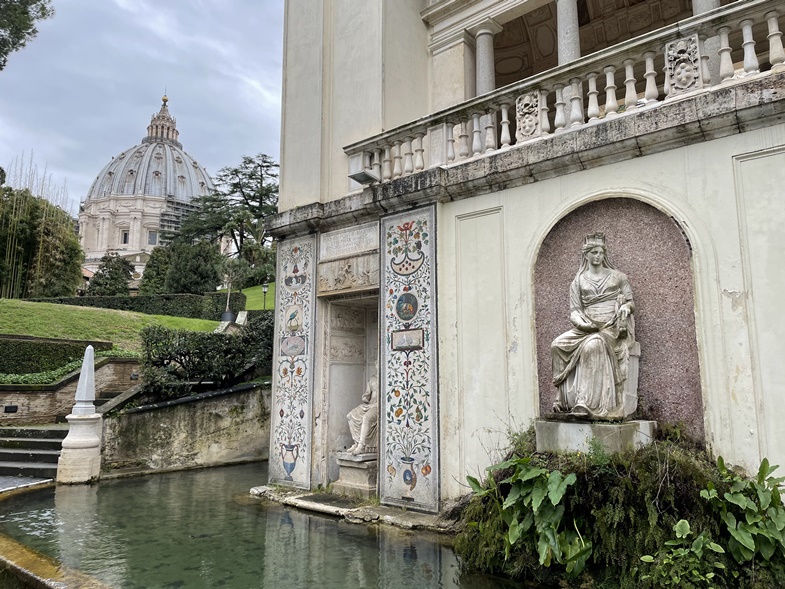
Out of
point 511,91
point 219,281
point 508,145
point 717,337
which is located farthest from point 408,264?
point 219,281

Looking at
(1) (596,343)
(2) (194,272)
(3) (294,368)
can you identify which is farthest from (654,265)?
(2) (194,272)

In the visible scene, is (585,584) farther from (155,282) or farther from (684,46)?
(155,282)

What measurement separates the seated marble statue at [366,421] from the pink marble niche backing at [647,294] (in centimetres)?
256

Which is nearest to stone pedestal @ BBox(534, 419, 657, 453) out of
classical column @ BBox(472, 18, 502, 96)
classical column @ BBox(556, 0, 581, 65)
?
classical column @ BBox(556, 0, 581, 65)

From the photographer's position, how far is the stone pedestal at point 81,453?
892cm

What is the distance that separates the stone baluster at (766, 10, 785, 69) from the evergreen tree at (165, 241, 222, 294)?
40.4m

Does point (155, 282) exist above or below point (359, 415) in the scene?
above

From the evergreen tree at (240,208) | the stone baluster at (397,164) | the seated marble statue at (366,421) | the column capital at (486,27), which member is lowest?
the seated marble statue at (366,421)

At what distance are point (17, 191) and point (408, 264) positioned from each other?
1245 inches

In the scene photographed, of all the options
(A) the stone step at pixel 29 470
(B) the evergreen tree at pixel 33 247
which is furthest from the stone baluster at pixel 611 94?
(B) the evergreen tree at pixel 33 247

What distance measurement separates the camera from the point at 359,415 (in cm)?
768

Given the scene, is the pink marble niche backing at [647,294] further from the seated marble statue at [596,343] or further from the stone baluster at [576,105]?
the stone baluster at [576,105]

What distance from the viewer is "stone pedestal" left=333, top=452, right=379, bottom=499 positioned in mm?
7219

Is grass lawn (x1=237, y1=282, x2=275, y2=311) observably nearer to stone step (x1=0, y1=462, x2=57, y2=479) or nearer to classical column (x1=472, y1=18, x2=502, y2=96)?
stone step (x1=0, y1=462, x2=57, y2=479)
